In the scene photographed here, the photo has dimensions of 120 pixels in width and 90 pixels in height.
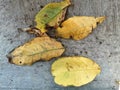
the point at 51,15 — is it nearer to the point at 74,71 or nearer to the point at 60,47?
the point at 60,47

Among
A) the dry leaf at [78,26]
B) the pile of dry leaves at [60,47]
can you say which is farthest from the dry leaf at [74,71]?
the dry leaf at [78,26]

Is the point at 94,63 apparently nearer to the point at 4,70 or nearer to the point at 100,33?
the point at 100,33

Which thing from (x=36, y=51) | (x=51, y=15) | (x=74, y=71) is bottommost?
(x=74, y=71)

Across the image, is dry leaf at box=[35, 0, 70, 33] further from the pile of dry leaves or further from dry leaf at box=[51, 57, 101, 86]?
dry leaf at box=[51, 57, 101, 86]

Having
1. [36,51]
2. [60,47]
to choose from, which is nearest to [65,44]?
[60,47]

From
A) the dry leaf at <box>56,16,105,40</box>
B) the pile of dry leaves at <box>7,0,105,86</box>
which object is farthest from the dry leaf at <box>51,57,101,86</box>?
the dry leaf at <box>56,16,105,40</box>

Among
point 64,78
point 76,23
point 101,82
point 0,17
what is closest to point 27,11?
point 0,17

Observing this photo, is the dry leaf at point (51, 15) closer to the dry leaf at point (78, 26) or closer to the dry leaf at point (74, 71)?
the dry leaf at point (78, 26)
